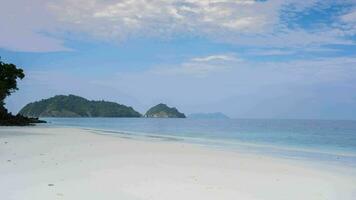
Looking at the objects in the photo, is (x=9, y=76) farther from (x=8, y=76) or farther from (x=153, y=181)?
(x=153, y=181)

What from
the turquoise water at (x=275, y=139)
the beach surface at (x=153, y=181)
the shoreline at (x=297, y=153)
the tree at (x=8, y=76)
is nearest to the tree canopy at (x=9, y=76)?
the tree at (x=8, y=76)

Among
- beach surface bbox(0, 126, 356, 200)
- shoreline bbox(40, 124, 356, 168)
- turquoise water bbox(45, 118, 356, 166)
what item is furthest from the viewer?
turquoise water bbox(45, 118, 356, 166)

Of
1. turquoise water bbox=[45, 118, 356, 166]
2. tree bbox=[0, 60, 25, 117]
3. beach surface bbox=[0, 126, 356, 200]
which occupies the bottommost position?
beach surface bbox=[0, 126, 356, 200]

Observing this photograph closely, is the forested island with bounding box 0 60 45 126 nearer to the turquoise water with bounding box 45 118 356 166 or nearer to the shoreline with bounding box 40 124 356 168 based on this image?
the turquoise water with bounding box 45 118 356 166

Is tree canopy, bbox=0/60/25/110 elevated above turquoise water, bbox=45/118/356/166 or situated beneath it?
elevated above

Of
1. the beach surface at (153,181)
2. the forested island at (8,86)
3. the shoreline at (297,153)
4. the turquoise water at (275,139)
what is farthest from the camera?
the forested island at (8,86)

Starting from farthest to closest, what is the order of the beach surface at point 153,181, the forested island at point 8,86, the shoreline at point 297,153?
1. the forested island at point 8,86
2. the shoreline at point 297,153
3. the beach surface at point 153,181

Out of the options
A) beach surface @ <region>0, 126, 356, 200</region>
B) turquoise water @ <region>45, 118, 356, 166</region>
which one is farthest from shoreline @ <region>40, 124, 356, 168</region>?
beach surface @ <region>0, 126, 356, 200</region>

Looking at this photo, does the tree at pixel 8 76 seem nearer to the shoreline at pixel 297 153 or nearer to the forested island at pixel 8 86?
the forested island at pixel 8 86

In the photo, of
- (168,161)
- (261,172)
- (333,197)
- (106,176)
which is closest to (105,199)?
(106,176)

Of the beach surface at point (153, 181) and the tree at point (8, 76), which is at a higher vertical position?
the tree at point (8, 76)

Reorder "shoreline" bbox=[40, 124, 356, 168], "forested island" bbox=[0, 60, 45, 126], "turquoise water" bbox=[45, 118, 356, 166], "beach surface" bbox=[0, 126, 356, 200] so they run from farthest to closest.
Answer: "forested island" bbox=[0, 60, 45, 126]
"turquoise water" bbox=[45, 118, 356, 166]
"shoreline" bbox=[40, 124, 356, 168]
"beach surface" bbox=[0, 126, 356, 200]

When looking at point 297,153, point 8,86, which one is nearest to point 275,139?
point 297,153

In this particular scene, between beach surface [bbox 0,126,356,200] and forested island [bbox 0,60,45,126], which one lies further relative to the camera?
forested island [bbox 0,60,45,126]
